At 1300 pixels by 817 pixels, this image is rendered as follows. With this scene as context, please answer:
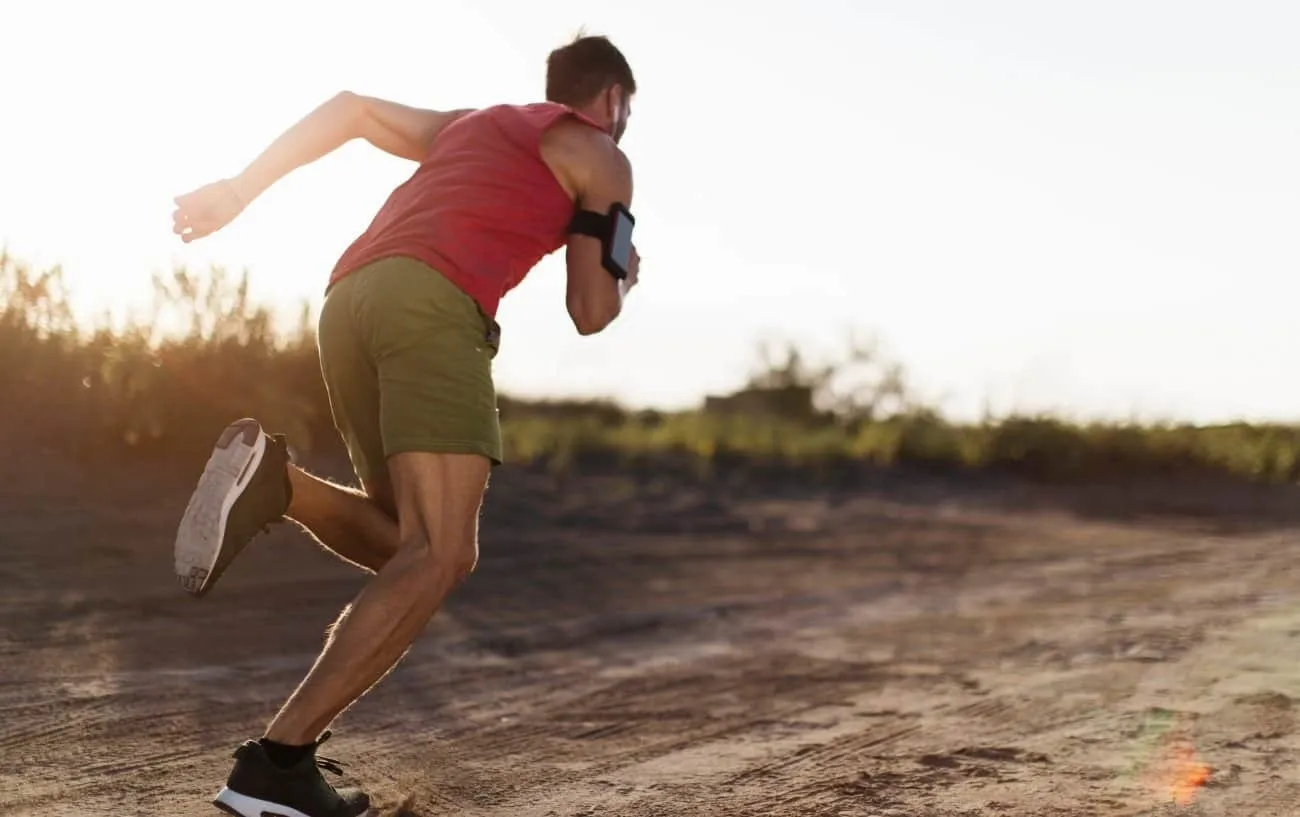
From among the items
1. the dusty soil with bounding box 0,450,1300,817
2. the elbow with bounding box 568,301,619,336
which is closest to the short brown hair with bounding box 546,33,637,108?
the elbow with bounding box 568,301,619,336

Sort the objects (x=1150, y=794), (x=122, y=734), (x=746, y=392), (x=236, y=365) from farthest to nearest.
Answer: (x=746, y=392), (x=236, y=365), (x=122, y=734), (x=1150, y=794)

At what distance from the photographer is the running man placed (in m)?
3.18

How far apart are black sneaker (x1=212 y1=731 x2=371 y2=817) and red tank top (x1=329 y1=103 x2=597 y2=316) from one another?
1144 mm

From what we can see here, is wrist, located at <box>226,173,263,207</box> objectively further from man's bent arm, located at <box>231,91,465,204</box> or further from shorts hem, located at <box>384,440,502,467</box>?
shorts hem, located at <box>384,440,502,467</box>

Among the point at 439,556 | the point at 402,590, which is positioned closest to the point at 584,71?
the point at 439,556

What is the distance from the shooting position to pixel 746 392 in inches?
773

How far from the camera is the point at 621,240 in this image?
3.33 m

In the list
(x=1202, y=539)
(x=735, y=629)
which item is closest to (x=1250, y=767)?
(x=735, y=629)

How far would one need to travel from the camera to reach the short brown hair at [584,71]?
3641 mm

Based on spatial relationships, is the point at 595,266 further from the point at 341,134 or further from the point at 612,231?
the point at 341,134

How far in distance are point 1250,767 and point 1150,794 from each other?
1.57 feet

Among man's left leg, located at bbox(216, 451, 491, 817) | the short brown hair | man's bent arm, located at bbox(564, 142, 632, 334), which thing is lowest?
man's left leg, located at bbox(216, 451, 491, 817)

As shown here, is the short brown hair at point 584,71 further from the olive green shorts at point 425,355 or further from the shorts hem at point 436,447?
the shorts hem at point 436,447

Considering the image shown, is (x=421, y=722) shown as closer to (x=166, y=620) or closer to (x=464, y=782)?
(x=464, y=782)
